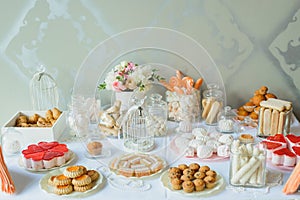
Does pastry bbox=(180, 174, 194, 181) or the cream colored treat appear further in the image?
the cream colored treat

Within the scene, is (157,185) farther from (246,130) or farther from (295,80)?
(295,80)

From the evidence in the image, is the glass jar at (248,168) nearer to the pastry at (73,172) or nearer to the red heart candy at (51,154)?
the pastry at (73,172)

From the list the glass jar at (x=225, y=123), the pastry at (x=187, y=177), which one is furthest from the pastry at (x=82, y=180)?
the glass jar at (x=225, y=123)

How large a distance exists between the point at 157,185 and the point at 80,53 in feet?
2.76

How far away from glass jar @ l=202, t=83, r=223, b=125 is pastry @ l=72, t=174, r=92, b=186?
66cm

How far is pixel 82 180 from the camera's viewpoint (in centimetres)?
115

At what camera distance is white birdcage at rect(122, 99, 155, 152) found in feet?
4.80

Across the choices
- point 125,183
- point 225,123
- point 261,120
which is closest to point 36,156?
point 125,183

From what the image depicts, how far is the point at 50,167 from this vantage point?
128cm

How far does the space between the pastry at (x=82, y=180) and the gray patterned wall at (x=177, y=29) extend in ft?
2.47

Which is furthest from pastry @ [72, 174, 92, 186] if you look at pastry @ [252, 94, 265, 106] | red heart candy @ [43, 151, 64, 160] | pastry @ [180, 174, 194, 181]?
pastry @ [252, 94, 265, 106]

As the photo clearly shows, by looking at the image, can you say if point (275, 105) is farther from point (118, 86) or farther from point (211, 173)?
point (118, 86)

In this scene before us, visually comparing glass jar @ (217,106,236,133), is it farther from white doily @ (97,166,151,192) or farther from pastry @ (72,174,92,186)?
pastry @ (72,174,92,186)

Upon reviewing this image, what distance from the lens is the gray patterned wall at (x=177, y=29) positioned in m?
1.72
